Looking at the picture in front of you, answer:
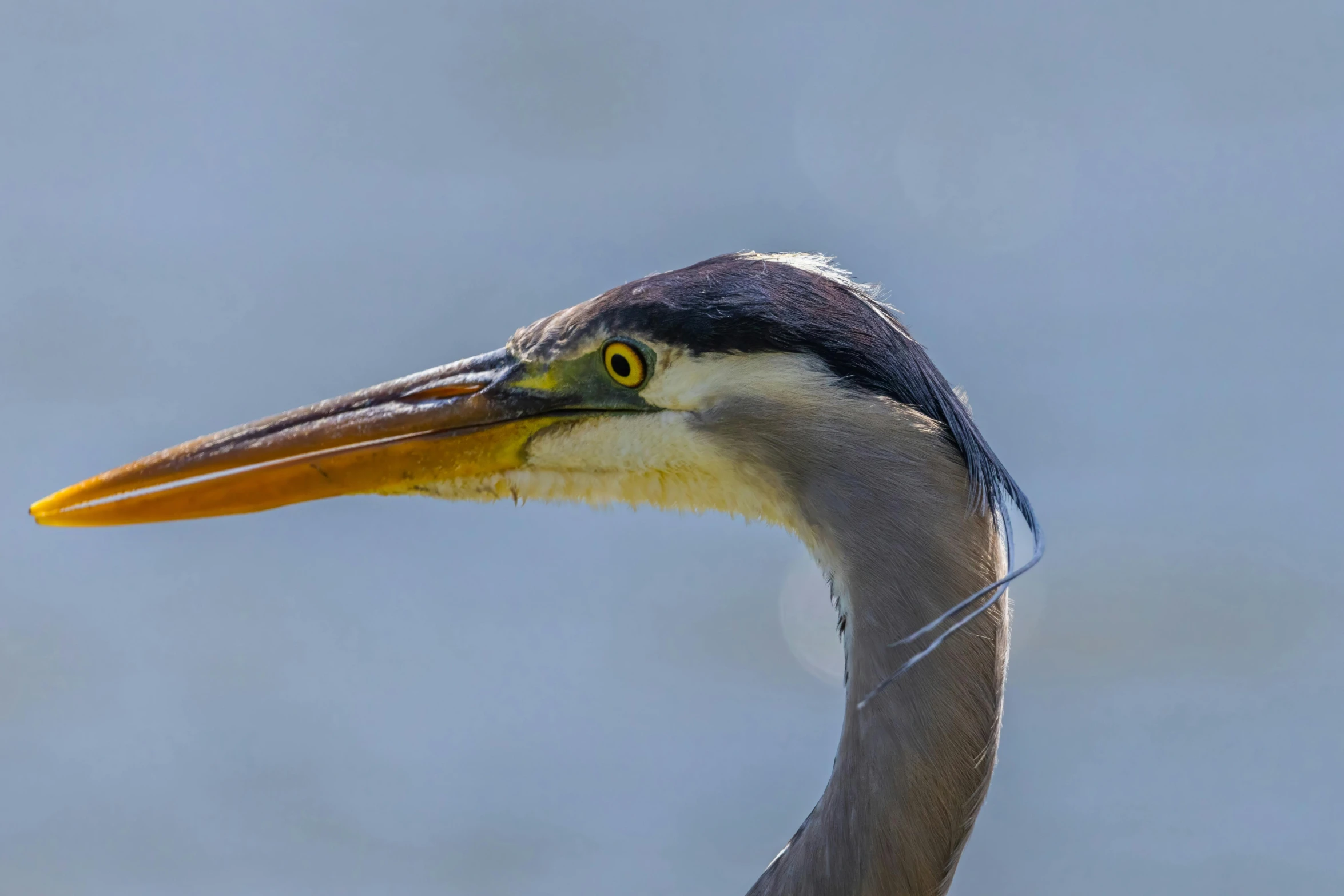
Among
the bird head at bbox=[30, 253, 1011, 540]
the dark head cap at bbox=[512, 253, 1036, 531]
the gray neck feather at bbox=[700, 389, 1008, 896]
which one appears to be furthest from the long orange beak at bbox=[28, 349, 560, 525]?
the gray neck feather at bbox=[700, 389, 1008, 896]

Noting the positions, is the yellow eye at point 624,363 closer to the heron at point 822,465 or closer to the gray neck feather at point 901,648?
the heron at point 822,465

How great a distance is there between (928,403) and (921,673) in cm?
32

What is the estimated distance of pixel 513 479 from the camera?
6.48 ft

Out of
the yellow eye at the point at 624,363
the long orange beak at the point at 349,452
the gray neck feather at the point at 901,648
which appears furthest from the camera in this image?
the long orange beak at the point at 349,452

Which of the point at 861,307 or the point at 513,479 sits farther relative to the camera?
the point at 513,479

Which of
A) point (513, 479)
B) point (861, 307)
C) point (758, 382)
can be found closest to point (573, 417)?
point (513, 479)

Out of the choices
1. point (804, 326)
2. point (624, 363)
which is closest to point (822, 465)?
point (804, 326)

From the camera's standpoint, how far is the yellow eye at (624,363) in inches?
72.2

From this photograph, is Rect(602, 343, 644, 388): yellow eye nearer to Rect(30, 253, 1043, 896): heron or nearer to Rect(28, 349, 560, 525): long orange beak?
Rect(30, 253, 1043, 896): heron

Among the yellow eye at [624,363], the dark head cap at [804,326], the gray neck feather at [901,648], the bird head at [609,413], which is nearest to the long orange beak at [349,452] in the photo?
the bird head at [609,413]

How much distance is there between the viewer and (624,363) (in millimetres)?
1851

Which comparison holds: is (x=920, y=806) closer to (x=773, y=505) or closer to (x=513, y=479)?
(x=773, y=505)

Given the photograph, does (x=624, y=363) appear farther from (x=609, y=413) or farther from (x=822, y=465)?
(x=822, y=465)

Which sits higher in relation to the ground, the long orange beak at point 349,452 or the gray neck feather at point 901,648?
the long orange beak at point 349,452
